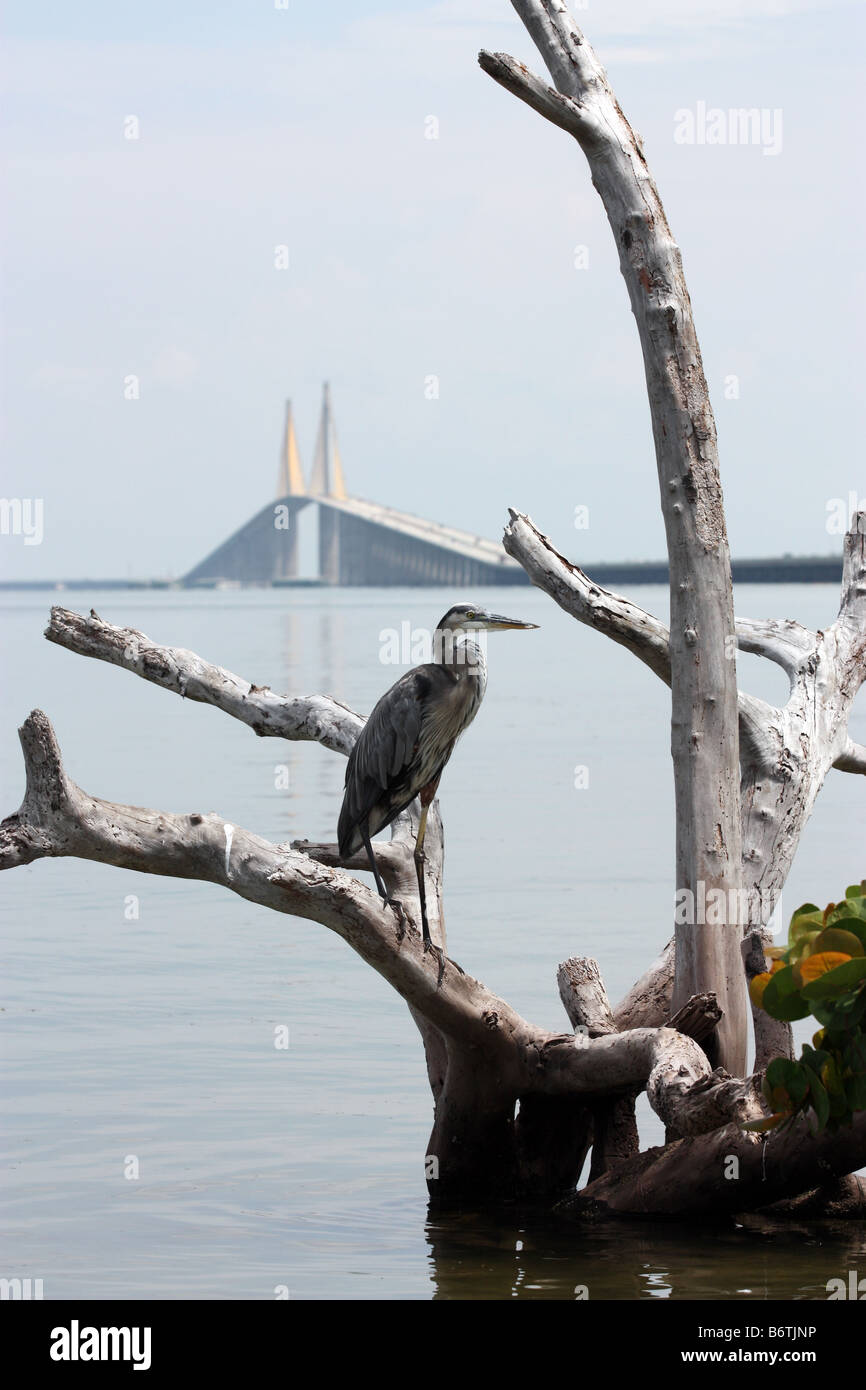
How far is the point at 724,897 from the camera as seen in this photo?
568 centimetres

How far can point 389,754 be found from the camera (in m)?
A: 5.79

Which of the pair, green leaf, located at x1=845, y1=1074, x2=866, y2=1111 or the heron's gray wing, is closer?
green leaf, located at x1=845, y1=1074, x2=866, y2=1111

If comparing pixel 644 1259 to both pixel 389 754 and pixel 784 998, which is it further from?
pixel 389 754

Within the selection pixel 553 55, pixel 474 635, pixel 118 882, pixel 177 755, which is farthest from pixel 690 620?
pixel 177 755

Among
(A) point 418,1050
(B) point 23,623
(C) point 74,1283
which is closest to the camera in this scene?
(C) point 74,1283

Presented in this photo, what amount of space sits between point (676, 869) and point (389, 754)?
1.04 m

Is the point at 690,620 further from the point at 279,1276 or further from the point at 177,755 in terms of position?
the point at 177,755

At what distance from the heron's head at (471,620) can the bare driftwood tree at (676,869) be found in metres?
0.58

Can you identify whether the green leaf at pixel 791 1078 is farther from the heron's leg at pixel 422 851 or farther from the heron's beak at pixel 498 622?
the heron's beak at pixel 498 622

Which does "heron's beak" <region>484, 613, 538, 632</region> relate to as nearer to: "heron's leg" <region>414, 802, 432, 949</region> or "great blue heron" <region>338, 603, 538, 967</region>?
"great blue heron" <region>338, 603, 538, 967</region>

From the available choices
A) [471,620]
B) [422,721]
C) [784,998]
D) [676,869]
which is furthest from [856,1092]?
[471,620]

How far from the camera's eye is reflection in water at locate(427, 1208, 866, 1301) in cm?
513

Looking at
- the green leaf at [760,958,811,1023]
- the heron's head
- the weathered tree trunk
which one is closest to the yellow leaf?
the green leaf at [760,958,811,1023]

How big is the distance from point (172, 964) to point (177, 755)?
35.0 feet
